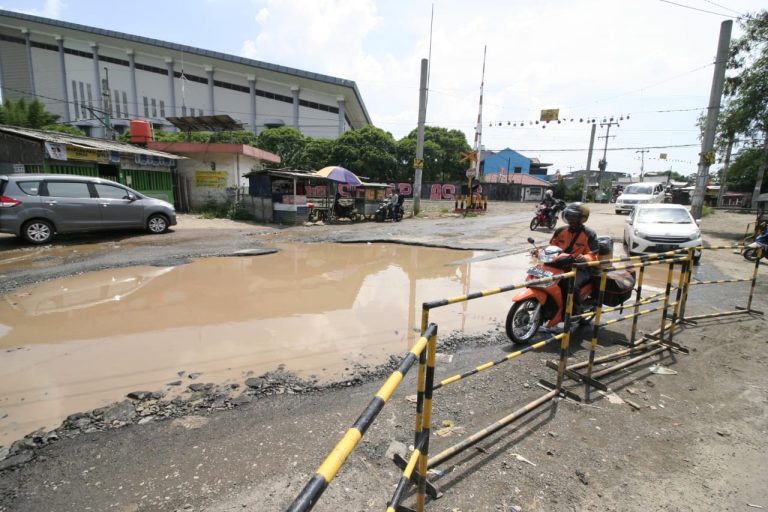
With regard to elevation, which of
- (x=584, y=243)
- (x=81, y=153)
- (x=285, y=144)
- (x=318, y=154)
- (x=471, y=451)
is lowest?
(x=471, y=451)

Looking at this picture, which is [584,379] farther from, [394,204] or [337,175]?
[394,204]

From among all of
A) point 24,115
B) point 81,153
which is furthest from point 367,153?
point 24,115

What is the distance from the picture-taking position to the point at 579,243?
4.68m

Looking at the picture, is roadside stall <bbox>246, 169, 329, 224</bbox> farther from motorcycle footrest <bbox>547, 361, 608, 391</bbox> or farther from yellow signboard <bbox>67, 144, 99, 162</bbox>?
motorcycle footrest <bbox>547, 361, 608, 391</bbox>

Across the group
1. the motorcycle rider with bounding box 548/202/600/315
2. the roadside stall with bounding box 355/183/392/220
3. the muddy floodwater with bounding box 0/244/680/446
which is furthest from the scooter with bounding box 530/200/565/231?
the motorcycle rider with bounding box 548/202/600/315

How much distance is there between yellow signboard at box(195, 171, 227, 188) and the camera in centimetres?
1827

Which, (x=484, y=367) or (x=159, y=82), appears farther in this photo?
(x=159, y=82)

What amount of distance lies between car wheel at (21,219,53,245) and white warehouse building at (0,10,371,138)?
138 ft

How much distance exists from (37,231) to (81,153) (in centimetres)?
560

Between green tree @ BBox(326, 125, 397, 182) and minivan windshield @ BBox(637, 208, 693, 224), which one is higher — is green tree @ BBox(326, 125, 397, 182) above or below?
above

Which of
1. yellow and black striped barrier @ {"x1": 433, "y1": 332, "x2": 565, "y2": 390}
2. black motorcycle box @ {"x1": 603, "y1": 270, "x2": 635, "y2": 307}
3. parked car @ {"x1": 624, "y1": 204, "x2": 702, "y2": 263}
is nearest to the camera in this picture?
yellow and black striped barrier @ {"x1": 433, "y1": 332, "x2": 565, "y2": 390}

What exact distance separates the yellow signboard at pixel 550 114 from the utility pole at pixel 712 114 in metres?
9.17

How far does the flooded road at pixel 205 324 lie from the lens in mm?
3451

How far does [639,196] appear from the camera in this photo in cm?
2136
